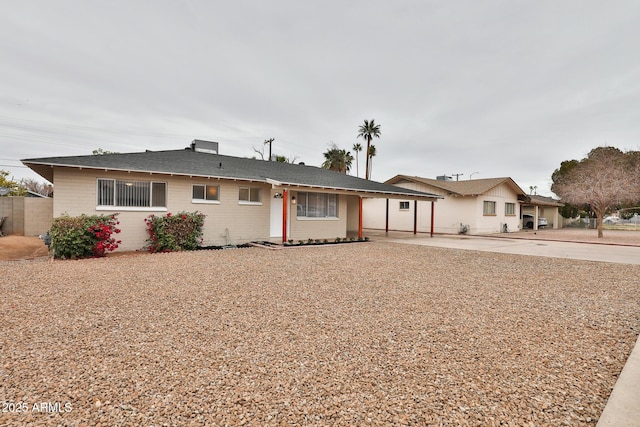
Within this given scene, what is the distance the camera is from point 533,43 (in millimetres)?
12672

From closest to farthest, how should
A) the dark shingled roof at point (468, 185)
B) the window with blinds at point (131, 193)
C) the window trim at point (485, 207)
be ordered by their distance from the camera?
1. the window with blinds at point (131, 193)
2. the dark shingled roof at point (468, 185)
3. the window trim at point (485, 207)

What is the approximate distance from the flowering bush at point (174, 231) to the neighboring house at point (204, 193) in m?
0.51

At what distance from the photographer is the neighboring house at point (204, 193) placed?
947cm

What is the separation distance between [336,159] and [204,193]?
29.3 meters

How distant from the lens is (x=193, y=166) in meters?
11.5

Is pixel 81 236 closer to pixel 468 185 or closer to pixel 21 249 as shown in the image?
pixel 21 249

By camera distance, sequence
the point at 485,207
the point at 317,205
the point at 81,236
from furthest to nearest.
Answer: the point at 485,207, the point at 317,205, the point at 81,236

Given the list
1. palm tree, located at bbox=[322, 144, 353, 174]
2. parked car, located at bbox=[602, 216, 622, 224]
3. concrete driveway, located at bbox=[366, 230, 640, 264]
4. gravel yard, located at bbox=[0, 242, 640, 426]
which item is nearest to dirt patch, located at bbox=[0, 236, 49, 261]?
gravel yard, located at bbox=[0, 242, 640, 426]

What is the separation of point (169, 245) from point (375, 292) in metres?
7.71

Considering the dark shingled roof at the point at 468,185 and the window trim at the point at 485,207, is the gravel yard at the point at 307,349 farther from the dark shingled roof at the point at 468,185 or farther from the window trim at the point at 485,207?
the window trim at the point at 485,207

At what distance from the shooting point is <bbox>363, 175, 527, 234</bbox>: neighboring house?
20797 millimetres

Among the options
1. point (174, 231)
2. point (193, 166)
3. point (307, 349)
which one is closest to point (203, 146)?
point (193, 166)

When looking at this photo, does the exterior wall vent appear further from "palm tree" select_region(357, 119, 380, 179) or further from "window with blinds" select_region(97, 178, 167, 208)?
"palm tree" select_region(357, 119, 380, 179)

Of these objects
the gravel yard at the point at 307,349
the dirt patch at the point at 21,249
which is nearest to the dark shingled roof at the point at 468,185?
the gravel yard at the point at 307,349
